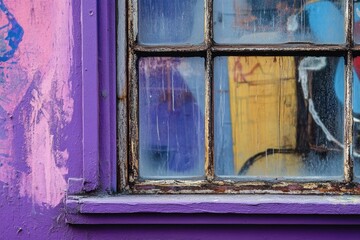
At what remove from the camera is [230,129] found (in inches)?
80.4

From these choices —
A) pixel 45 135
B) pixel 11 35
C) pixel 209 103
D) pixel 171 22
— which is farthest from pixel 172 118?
pixel 11 35

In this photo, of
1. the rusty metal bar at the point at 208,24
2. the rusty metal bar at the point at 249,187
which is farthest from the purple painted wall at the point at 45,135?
the rusty metal bar at the point at 208,24

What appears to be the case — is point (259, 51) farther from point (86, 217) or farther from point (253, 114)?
point (86, 217)

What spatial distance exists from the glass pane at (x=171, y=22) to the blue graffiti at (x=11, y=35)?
44cm

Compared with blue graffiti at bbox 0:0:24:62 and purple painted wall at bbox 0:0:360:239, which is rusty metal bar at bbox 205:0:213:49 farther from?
blue graffiti at bbox 0:0:24:62

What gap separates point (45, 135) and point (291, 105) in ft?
2.99

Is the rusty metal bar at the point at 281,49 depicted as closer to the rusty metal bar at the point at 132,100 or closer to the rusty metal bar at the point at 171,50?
the rusty metal bar at the point at 171,50

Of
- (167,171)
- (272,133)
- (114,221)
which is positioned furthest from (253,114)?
(114,221)

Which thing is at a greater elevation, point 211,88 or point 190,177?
point 211,88

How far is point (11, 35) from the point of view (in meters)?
1.96

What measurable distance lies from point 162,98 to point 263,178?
483 mm

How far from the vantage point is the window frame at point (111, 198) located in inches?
75.4

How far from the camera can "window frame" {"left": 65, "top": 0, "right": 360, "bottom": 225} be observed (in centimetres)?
192

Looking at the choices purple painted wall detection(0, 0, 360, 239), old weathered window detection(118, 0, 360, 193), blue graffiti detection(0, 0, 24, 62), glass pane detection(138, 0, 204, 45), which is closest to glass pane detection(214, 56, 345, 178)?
old weathered window detection(118, 0, 360, 193)
